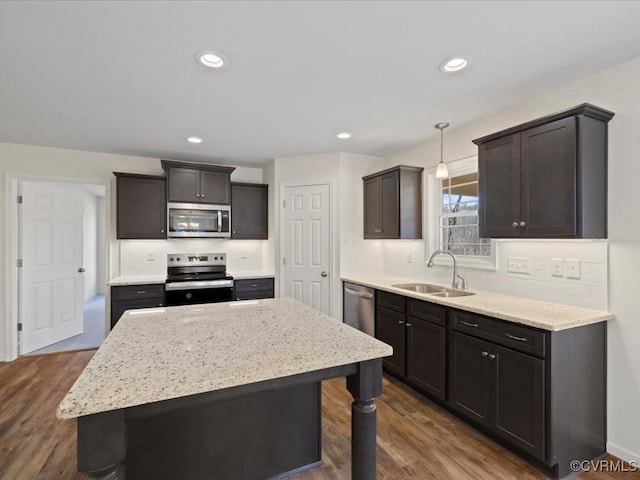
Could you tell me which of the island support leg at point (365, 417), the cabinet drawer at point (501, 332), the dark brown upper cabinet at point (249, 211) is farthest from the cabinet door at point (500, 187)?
the dark brown upper cabinet at point (249, 211)

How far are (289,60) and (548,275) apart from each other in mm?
2327

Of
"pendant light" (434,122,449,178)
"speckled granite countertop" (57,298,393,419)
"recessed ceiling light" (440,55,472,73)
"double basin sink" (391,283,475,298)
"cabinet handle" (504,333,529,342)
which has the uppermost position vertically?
"recessed ceiling light" (440,55,472,73)

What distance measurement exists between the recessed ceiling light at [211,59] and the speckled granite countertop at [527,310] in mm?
2242

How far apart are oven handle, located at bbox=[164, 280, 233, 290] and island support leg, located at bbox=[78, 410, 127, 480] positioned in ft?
10.1

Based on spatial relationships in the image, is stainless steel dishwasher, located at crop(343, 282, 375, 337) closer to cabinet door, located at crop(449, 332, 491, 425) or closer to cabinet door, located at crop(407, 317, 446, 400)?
cabinet door, located at crop(407, 317, 446, 400)

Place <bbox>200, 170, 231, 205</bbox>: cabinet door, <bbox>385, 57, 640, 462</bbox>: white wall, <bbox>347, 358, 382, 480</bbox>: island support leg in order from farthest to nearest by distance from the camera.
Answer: <bbox>200, 170, 231, 205</bbox>: cabinet door < <bbox>385, 57, 640, 462</bbox>: white wall < <bbox>347, 358, 382, 480</bbox>: island support leg

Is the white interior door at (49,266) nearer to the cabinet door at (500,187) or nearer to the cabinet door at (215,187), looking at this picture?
the cabinet door at (215,187)

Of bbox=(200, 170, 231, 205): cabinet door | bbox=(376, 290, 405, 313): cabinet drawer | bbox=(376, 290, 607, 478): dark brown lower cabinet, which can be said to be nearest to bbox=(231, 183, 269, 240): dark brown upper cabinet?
bbox=(200, 170, 231, 205): cabinet door

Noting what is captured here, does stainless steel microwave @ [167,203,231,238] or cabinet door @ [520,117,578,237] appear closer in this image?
cabinet door @ [520,117,578,237]

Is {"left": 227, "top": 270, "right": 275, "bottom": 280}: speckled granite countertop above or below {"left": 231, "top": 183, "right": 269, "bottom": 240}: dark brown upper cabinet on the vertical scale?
below

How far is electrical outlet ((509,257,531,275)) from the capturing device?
2578 mm

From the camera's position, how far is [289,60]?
78.7 inches

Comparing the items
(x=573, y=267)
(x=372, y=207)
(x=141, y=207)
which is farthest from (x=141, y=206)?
(x=573, y=267)

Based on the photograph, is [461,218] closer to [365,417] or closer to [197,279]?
[365,417]
